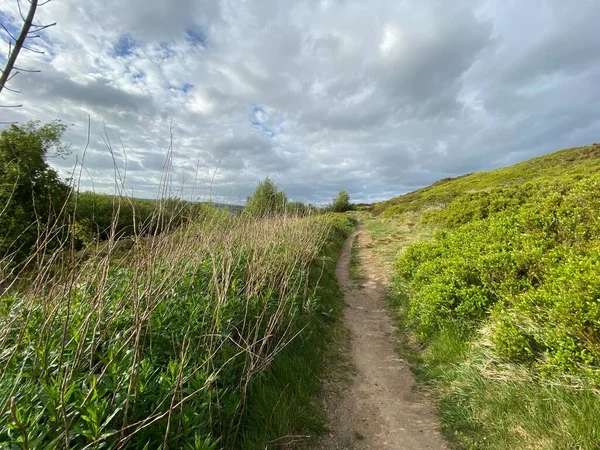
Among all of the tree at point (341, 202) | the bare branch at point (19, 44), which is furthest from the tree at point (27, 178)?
the tree at point (341, 202)

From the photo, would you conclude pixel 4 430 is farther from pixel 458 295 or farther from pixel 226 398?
pixel 458 295

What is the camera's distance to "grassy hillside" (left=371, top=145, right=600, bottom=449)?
273 centimetres

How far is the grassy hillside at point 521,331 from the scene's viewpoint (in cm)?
273

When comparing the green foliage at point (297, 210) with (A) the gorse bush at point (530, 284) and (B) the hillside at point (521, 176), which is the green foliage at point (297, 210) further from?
(B) the hillside at point (521, 176)

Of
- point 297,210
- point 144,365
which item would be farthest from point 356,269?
point 144,365

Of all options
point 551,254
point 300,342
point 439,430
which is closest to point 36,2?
point 300,342

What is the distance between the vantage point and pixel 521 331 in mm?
3520

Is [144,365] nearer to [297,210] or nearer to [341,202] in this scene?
[297,210]

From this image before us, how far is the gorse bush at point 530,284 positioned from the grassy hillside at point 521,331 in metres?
0.01

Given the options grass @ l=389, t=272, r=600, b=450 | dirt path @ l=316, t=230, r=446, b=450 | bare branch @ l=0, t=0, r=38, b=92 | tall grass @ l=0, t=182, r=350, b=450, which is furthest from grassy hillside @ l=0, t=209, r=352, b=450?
grass @ l=389, t=272, r=600, b=450

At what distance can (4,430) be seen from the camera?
66.1 inches

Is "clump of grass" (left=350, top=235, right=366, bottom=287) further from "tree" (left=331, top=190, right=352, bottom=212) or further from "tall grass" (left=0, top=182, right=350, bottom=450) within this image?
"tree" (left=331, top=190, right=352, bottom=212)

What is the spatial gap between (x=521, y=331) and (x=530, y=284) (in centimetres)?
109

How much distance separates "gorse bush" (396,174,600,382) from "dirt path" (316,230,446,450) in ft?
3.14
